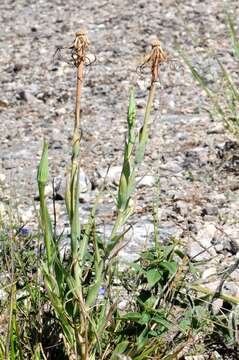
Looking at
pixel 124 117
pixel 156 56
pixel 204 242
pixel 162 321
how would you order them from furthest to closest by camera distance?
pixel 124 117 < pixel 204 242 < pixel 162 321 < pixel 156 56

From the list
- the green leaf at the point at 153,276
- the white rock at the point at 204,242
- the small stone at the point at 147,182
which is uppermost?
the green leaf at the point at 153,276

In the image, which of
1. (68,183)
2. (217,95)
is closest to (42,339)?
(68,183)

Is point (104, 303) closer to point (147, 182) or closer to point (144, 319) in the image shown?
point (144, 319)

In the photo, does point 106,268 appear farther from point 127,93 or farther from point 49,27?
point 49,27

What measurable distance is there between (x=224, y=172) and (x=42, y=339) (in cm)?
158

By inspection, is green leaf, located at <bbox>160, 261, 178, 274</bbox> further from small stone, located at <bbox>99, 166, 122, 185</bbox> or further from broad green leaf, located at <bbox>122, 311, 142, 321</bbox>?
small stone, located at <bbox>99, 166, 122, 185</bbox>

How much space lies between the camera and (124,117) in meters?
4.17

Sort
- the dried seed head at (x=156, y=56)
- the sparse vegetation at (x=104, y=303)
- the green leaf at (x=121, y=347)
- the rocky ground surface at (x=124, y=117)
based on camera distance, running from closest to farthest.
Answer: the dried seed head at (x=156, y=56) < the sparse vegetation at (x=104, y=303) < the green leaf at (x=121, y=347) < the rocky ground surface at (x=124, y=117)

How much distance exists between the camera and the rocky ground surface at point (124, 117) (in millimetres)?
2979

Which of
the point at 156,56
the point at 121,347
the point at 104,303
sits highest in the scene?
the point at 156,56

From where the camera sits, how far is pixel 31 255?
2230 mm

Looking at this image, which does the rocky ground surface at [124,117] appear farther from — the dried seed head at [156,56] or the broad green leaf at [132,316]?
the broad green leaf at [132,316]

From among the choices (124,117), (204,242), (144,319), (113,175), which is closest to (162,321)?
(144,319)

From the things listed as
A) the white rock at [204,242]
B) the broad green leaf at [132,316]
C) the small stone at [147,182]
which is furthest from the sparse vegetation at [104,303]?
the small stone at [147,182]
